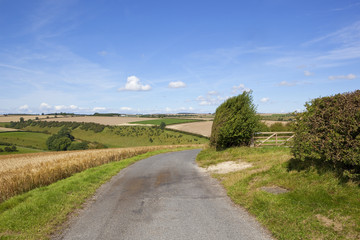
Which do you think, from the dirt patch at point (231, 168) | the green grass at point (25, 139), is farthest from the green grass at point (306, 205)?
the green grass at point (25, 139)

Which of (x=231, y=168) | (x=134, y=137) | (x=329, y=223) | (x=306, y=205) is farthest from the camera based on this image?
(x=134, y=137)

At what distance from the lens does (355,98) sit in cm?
684

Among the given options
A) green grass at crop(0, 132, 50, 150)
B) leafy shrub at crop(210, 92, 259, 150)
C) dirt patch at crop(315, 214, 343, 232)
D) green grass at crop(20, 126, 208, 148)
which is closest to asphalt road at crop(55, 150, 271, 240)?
dirt patch at crop(315, 214, 343, 232)

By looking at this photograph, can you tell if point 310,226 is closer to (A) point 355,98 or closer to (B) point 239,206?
(B) point 239,206

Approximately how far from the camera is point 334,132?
23.9 feet

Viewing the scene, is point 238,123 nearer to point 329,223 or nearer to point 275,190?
point 275,190

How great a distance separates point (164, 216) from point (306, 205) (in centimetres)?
433

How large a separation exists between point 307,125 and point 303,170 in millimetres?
2085

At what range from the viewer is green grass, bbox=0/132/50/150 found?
77.0 metres

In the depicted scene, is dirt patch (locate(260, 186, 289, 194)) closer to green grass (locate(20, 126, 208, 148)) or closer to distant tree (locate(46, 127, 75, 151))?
green grass (locate(20, 126, 208, 148))

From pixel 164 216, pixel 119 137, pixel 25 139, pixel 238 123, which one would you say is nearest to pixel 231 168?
pixel 238 123

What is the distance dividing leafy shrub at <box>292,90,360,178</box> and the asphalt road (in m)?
3.37

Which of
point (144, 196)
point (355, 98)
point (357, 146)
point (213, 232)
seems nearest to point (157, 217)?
point (213, 232)

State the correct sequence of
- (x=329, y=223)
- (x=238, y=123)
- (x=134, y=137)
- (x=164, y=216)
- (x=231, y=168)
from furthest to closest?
1. (x=134, y=137)
2. (x=238, y=123)
3. (x=231, y=168)
4. (x=164, y=216)
5. (x=329, y=223)
